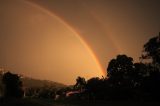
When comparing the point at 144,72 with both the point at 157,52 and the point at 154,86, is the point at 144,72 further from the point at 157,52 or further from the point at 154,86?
the point at 154,86

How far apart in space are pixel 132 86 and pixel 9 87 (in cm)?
5599

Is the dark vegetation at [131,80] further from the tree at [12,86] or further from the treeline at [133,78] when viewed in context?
the tree at [12,86]

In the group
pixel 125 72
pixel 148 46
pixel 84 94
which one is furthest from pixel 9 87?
pixel 148 46

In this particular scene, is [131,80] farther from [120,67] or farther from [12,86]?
[12,86]

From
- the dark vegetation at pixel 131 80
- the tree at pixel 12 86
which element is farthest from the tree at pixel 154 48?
the tree at pixel 12 86

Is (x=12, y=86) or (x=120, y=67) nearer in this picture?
(x=120, y=67)

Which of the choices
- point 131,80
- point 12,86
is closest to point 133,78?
point 131,80

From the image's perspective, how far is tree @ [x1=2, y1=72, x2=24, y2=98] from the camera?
10944 centimetres

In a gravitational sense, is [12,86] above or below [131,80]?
above

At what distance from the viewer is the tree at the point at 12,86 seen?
109 m

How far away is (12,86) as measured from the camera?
110 meters

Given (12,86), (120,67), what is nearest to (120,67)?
(120,67)

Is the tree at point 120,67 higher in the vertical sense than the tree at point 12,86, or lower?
lower

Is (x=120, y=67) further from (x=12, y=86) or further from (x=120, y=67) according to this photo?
(x=12, y=86)
